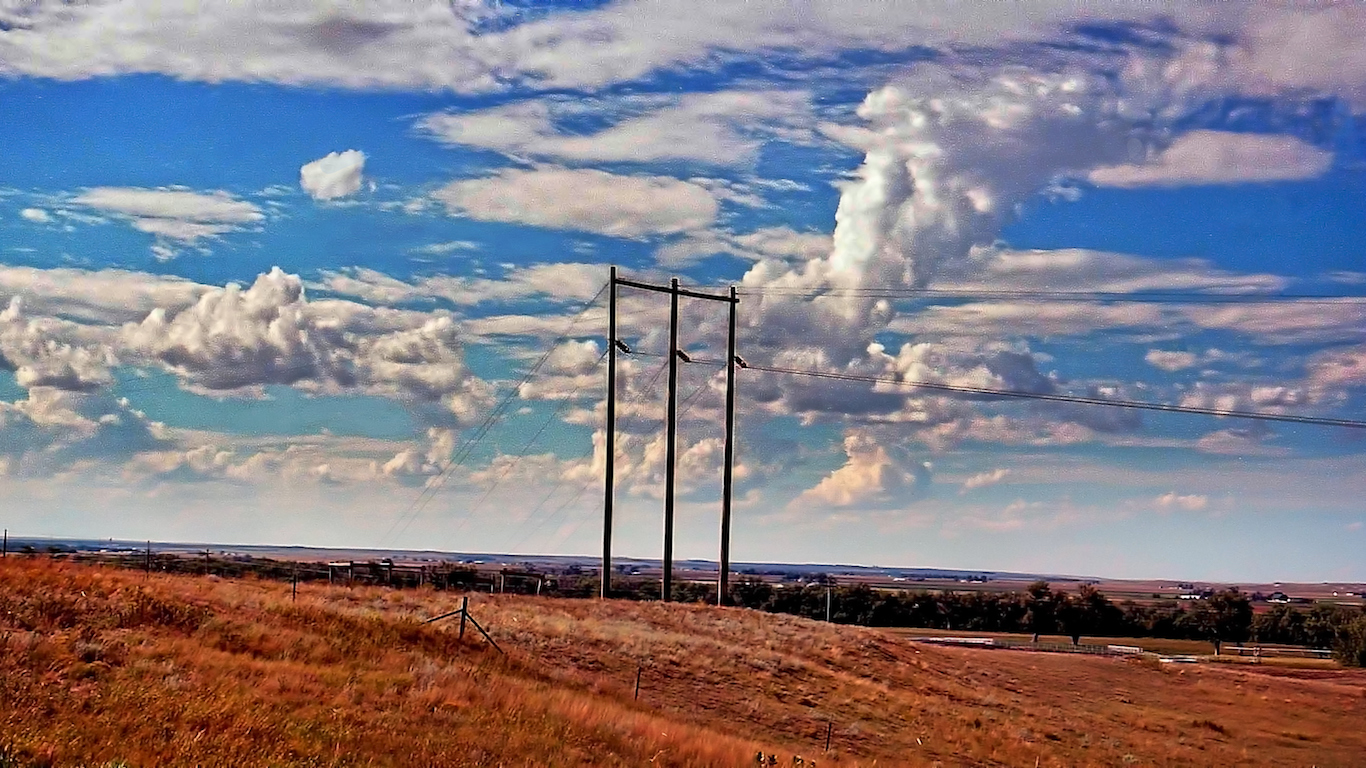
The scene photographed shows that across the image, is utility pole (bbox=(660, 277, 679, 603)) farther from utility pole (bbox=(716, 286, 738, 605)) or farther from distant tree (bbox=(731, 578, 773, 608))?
distant tree (bbox=(731, 578, 773, 608))

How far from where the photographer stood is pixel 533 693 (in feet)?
91.2

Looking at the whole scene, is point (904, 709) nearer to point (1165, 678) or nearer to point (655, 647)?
point (655, 647)

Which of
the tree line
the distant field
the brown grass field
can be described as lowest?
the distant field

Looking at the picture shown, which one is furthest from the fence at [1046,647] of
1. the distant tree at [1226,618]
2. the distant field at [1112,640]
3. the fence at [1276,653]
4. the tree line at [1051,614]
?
the distant tree at [1226,618]

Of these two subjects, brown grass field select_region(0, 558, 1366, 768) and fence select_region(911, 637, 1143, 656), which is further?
fence select_region(911, 637, 1143, 656)

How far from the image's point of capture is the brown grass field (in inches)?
757

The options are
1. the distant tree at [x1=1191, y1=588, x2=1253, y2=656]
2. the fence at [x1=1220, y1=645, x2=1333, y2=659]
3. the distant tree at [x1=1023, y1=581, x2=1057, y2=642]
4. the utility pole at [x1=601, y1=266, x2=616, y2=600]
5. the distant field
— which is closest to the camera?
the utility pole at [x1=601, y1=266, x2=616, y2=600]

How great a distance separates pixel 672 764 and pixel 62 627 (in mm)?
11939

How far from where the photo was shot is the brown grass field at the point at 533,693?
757 inches

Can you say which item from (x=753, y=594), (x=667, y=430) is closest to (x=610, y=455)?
(x=667, y=430)

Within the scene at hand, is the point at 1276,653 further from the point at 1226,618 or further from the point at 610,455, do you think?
the point at 610,455

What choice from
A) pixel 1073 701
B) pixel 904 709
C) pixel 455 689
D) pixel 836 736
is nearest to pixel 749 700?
pixel 836 736

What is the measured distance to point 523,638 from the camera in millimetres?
37781

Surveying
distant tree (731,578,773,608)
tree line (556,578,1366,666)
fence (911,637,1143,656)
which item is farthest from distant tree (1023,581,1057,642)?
fence (911,637,1143,656)
